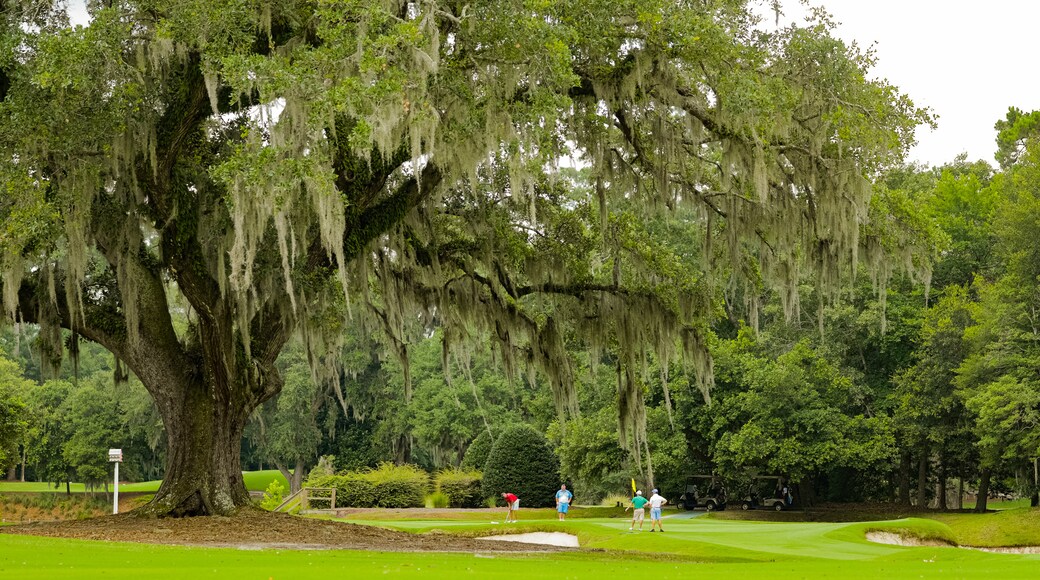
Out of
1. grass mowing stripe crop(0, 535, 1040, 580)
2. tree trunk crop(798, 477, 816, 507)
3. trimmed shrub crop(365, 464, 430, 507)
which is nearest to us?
grass mowing stripe crop(0, 535, 1040, 580)

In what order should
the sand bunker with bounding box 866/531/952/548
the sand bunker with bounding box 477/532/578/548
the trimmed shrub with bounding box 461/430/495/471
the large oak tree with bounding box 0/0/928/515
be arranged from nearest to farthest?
the large oak tree with bounding box 0/0/928/515, the sand bunker with bounding box 477/532/578/548, the sand bunker with bounding box 866/531/952/548, the trimmed shrub with bounding box 461/430/495/471

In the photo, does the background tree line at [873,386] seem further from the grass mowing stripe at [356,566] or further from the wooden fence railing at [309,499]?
the grass mowing stripe at [356,566]

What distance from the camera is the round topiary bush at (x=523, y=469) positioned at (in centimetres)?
3794

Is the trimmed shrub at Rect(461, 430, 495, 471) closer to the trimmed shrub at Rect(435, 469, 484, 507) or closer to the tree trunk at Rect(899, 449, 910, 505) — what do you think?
the trimmed shrub at Rect(435, 469, 484, 507)

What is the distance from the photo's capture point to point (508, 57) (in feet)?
49.3

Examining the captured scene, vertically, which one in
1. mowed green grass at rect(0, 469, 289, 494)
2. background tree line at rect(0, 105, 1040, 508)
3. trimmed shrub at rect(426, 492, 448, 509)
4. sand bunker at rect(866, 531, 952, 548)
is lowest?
mowed green grass at rect(0, 469, 289, 494)

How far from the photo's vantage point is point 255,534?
15383 millimetres

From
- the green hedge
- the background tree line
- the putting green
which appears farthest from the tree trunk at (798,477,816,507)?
the putting green

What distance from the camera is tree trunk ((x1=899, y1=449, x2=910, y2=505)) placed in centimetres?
4094

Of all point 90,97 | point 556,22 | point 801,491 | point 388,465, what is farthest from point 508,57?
point 801,491

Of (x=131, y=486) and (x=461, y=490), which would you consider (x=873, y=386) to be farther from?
(x=131, y=486)

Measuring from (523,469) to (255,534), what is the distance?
23182 mm

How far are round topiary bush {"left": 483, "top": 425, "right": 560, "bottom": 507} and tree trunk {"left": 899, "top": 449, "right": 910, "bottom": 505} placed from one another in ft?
43.7

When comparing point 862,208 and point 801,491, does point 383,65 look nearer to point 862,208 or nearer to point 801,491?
point 862,208
